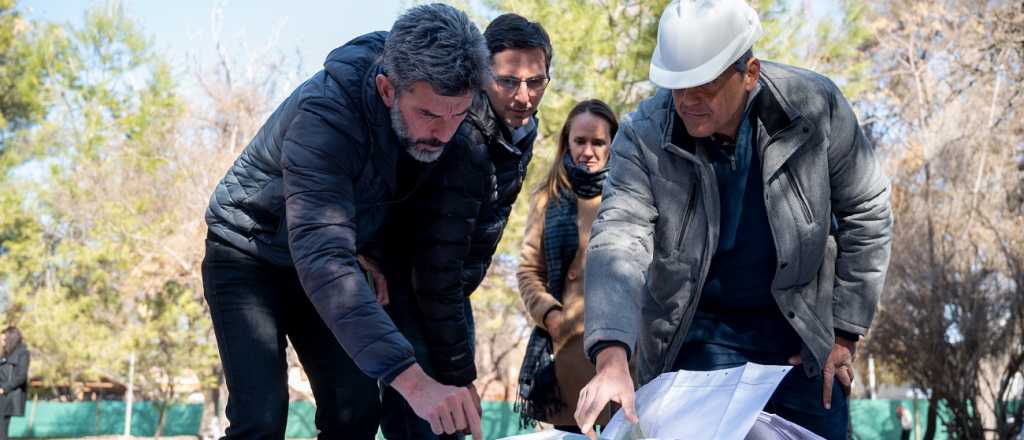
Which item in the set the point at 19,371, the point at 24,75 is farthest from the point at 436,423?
the point at 24,75

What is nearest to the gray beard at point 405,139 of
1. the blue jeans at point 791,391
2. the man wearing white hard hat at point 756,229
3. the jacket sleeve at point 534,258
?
the man wearing white hard hat at point 756,229

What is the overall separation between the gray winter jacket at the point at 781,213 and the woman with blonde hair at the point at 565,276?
2.01 m

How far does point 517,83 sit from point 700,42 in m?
1.69

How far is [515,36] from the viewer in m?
4.72

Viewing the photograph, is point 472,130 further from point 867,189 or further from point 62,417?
point 62,417

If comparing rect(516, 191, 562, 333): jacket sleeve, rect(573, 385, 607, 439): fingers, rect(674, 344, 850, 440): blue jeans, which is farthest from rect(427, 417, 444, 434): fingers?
rect(516, 191, 562, 333): jacket sleeve

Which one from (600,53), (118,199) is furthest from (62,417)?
(600,53)

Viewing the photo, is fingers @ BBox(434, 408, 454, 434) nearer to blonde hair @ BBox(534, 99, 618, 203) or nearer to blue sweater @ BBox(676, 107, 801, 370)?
blue sweater @ BBox(676, 107, 801, 370)

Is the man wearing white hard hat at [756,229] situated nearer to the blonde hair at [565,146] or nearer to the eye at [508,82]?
the eye at [508,82]

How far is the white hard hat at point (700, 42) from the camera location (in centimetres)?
297

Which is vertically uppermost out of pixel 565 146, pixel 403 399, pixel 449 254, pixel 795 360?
pixel 565 146

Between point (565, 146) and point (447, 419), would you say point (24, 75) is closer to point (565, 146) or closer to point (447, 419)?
point (565, 146)

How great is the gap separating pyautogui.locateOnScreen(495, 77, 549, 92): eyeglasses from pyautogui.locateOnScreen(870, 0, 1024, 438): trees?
1109 centimetres

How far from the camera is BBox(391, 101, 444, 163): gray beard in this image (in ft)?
10.4
